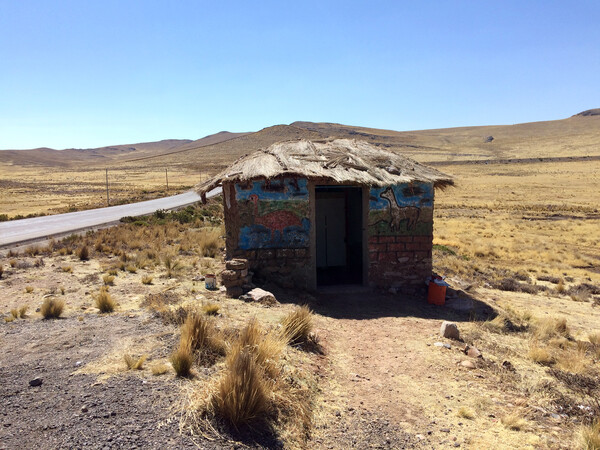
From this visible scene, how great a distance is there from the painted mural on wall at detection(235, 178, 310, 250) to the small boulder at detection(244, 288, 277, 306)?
1319 millimetres

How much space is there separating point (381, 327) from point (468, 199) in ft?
111

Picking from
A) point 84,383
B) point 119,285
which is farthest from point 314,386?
point 119,285

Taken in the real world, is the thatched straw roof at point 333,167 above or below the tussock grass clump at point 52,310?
above

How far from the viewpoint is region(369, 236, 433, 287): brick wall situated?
9.38 m

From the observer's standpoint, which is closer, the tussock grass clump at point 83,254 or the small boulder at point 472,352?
the small boulder at point 472,352

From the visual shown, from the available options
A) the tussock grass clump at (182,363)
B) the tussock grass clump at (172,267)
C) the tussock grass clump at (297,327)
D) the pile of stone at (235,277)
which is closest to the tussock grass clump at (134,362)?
the tussock grass clump at (182,363)

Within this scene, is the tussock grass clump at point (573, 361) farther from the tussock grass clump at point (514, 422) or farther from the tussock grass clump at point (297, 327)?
the tussock grass clump at point (297, 327)

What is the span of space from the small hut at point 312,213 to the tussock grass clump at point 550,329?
2.44 m

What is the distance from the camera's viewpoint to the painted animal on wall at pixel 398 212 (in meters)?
9.27

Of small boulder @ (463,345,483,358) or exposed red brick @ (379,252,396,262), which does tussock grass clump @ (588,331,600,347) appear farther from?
exposed red brick @ (379,252,396,262)

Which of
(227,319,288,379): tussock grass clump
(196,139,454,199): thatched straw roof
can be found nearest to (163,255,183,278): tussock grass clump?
(196,139,454,199): thatched straw roof

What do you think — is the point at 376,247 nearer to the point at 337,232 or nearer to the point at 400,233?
the point at 400,233

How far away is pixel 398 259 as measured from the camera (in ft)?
31.1

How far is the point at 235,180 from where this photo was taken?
8.97 meters
